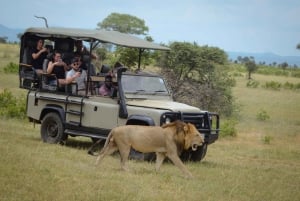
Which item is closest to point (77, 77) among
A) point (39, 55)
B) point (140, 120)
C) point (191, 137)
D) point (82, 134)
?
point (82, 134)

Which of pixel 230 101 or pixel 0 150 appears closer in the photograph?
pixel 0 150

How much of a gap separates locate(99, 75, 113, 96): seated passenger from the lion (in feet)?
6.62

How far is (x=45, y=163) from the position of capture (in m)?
9.79

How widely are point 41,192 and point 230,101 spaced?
17.7 meters

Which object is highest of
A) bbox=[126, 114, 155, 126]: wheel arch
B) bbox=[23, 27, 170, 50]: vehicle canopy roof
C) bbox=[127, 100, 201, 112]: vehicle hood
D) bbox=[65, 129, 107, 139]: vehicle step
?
bbox=[23, 27, 170, 50]: vehicle canopy roof

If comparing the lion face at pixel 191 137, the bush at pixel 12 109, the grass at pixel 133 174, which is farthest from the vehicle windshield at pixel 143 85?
the bush at pixel 12 109

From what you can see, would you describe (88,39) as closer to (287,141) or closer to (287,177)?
(287,177)

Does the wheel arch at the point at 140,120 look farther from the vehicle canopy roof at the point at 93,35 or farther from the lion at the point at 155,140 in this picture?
the vehicle canopy roof at the point at 93,35

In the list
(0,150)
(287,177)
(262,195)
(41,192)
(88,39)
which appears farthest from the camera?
(88,39)

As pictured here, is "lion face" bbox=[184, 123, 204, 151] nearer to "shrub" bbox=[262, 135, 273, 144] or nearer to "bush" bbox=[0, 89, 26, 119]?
"shrub" bbox=[262, 135, 273, 144]

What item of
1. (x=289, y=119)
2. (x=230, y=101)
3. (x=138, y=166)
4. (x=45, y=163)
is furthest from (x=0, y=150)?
(x=289, y=119)

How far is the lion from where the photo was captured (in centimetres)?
1048

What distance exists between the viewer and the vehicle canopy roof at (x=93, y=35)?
12.4 metres

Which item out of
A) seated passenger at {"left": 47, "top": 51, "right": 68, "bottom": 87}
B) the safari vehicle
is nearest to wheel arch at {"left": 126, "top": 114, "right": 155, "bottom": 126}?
the safari vehicle
